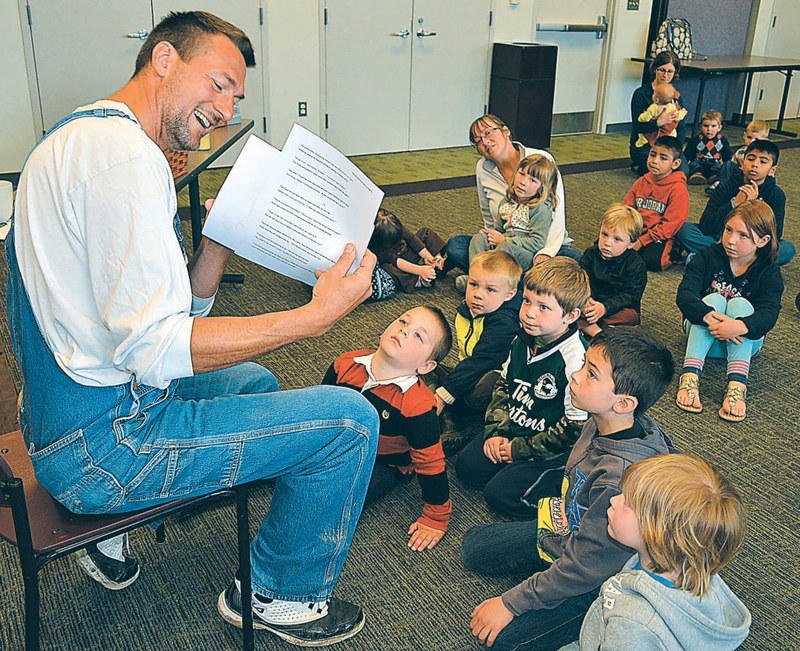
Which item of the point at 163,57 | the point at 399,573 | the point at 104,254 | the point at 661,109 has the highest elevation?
the point at 163,57

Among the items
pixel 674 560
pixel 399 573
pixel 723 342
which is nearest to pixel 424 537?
pixel 399 573

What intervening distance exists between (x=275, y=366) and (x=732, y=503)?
1.95 metres

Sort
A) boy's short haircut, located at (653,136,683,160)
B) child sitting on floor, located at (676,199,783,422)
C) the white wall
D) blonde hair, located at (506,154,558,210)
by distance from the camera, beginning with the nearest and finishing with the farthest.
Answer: child sitting on floor, located at (676,199,783,422)
blonde hair, located at (506,154,558,210)
boy's short haircut, located at (653,136,683,160)
the white wall

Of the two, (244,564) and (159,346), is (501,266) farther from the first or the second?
(159,346)

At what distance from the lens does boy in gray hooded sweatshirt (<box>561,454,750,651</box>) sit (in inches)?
52.6

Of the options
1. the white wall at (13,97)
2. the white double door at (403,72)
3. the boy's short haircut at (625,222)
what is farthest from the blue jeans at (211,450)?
the white double door at (403,72)

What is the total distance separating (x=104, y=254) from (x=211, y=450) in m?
0.40

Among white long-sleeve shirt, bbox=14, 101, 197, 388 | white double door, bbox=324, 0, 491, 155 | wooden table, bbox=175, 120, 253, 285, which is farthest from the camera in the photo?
white double door, bbox=324, 0, 491, 155

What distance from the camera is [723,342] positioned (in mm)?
3080

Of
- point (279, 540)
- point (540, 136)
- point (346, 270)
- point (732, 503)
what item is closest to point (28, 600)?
point (279, 540)

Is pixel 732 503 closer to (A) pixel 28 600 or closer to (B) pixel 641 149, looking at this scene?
(A) pixel 28 600

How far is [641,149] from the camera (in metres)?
6.11

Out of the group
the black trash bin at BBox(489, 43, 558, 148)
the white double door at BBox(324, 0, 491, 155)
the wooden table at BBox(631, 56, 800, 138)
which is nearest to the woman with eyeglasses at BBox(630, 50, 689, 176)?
the wooden table at BBox(631, 56, 800, 138)

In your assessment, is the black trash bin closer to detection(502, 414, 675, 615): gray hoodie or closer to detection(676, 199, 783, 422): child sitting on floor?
detection(676, 199, 783, 422): child sitting on floor
